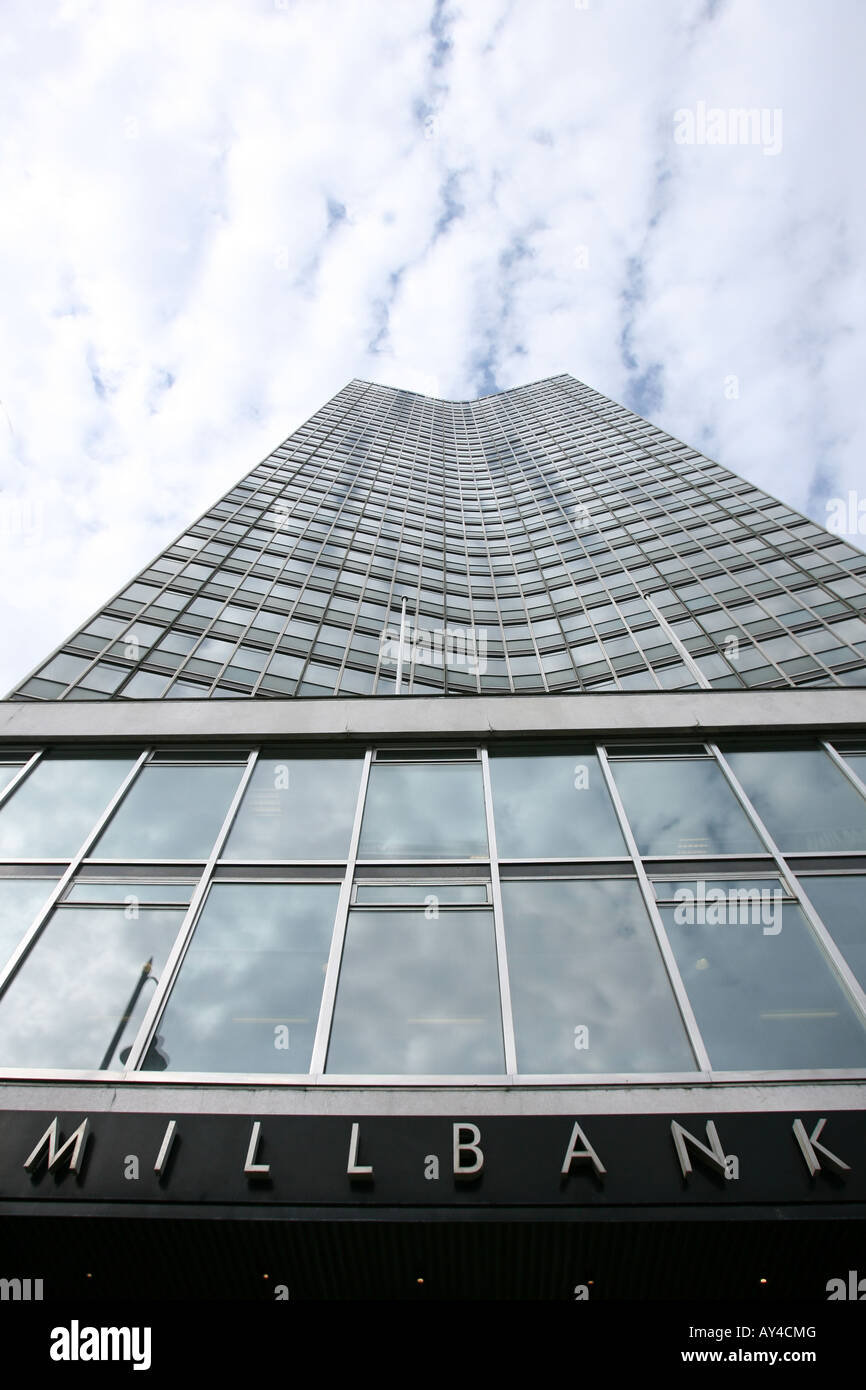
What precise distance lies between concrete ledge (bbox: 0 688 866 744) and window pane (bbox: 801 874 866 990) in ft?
10.9

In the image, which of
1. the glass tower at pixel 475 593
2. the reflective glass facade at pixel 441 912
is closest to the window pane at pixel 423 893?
the reflective glass facade at pixel 441 912

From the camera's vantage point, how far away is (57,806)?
11984mm

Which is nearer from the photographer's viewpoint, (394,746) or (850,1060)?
(850,1060)

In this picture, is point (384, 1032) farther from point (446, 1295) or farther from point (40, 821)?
point (40, 821)

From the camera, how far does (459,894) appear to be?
10250mm

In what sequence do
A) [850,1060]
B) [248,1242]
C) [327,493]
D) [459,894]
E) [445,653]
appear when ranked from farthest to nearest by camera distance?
[327,493]
[445,653]
[459,894]
[850,1060]
[248,1242]

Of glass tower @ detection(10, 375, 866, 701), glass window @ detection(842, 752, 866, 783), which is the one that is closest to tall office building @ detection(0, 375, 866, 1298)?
glass window @ detection(842, 752, 866, 783)

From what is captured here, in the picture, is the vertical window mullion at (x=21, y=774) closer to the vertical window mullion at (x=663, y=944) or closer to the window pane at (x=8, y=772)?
the window pane at (x=8, y=772)

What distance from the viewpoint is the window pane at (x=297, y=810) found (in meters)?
11.1

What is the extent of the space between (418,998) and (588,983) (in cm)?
194

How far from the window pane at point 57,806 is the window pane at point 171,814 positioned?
0.41 meters

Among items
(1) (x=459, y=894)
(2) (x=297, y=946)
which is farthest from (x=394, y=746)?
(2) (x=297, y=946)

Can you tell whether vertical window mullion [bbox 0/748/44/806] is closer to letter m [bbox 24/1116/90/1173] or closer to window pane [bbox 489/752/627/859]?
letter m [bbox 24/1116/90/1173]
